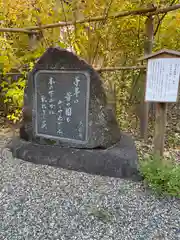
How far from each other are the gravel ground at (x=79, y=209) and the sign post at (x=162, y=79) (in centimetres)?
101

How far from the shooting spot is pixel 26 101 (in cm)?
312

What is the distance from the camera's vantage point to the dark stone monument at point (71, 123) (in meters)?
2.71

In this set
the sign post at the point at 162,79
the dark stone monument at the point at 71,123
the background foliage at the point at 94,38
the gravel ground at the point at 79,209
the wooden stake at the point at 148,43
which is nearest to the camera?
the gravel ground at the point at 79,209

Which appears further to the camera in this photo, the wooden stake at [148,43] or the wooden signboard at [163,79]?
the wooden stake at [148,43]

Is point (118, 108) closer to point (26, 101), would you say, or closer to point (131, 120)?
point (131, 120)

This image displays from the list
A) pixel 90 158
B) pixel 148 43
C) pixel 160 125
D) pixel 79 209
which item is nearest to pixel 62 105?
pixel 90 158

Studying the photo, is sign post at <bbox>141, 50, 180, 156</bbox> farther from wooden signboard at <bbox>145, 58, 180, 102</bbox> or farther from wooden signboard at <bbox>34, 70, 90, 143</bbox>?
wooden signboard at <bbox>34, 70, 90, 143</bbox>

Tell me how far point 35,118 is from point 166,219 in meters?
2.06

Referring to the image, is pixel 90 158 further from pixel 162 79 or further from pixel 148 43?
pixel 148 43

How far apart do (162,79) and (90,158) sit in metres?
1.29

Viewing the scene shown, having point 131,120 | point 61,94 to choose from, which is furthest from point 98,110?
point 131,120

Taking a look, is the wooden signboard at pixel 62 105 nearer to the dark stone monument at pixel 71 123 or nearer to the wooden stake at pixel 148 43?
the dark stone monument at pixel 71 123

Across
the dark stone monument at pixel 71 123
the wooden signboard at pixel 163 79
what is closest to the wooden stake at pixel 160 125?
the wooden signboard at pixel 163 79

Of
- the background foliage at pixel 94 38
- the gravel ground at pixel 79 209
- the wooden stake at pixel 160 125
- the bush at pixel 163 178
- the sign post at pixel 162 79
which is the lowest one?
the gravel ground at pixel 79 209
